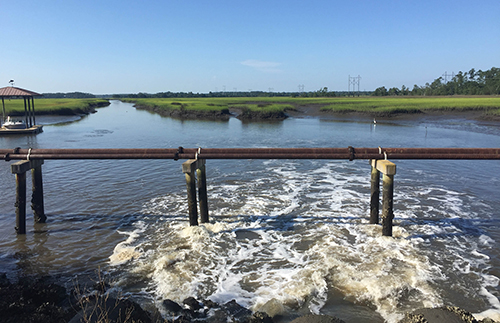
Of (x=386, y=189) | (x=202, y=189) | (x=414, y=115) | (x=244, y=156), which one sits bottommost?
(x=202, y=189)

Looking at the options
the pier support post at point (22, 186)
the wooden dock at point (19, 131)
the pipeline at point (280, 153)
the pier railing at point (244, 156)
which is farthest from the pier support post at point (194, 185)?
the wooden dock at point (19, 131)

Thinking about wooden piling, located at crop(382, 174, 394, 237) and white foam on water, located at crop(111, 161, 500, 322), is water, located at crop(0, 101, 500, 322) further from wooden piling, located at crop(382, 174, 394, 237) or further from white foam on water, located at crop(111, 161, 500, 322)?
wooden piling, located at crop(382, 174, 394, 237)

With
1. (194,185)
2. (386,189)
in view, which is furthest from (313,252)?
(194,185)

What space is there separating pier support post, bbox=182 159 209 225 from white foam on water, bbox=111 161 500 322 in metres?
0.42

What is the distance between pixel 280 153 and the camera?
11.1 meters

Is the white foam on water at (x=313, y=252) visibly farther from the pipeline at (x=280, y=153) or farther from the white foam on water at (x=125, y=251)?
the pipeline at (x=280, y=153)

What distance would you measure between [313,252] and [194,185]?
4444 millimetres

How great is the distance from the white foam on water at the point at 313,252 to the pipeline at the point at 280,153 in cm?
270

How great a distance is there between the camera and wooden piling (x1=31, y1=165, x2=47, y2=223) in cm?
1206

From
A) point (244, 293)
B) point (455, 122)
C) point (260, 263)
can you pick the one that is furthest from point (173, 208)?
point (455, 122)

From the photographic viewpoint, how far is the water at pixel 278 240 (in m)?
8.10

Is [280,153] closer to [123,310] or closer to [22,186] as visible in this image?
[123,310]

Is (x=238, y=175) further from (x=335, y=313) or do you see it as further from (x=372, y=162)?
(x=335, y=313)

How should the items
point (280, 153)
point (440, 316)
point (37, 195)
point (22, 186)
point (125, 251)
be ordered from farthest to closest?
point (37, 195) → point (22, 186) → point (280, 153) → point (125, 251) → point (440, 316)
